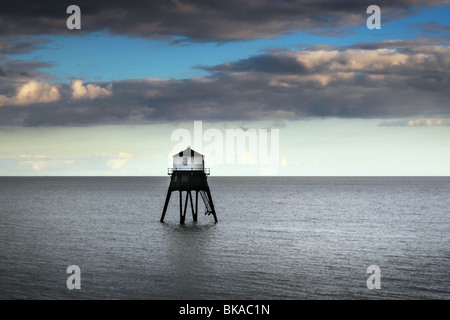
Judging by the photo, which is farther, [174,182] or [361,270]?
[174,182]

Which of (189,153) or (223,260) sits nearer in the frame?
(223,260)

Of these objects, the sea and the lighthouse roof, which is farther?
the lighthouse roof

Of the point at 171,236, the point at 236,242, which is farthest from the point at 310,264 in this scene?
the point at 171,236

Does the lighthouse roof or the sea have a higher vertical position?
the lighthouse roof

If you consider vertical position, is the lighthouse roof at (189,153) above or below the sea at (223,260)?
above

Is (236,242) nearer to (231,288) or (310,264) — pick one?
(310,264)

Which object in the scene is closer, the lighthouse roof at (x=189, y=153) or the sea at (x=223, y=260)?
the sea at (x=223, y=260)

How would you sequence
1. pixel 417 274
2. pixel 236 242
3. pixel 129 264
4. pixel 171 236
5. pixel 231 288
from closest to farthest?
pixel 231 288, pixel 417 274, pixel 129 264, pixel 236 242, pixel 171 236

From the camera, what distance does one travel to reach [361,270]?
36.8 metres

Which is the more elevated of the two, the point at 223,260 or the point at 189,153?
the point at 189,153
